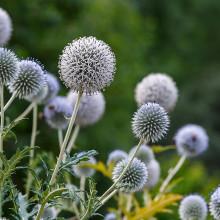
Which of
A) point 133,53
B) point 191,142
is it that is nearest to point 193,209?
point 191,142

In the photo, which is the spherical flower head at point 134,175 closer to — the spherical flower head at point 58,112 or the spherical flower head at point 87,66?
the spherical flower head at point 87,66

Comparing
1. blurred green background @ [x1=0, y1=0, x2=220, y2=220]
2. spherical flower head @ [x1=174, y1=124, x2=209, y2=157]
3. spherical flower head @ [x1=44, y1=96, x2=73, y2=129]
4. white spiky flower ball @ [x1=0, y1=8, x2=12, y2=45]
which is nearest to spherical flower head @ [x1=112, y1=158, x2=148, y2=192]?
spherical flower head @ [x1=44, y1=96, x2=73, y2=129]

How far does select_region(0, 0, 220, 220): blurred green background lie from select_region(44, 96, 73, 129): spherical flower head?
3.02 metres

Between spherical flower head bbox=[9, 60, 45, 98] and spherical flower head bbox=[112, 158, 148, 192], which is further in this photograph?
spherical flower head bbox=[9, 60, 45, 98]

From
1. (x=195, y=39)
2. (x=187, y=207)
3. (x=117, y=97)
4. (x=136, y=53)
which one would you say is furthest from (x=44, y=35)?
(x=195, y=39)

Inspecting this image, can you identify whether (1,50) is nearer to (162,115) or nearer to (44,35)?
(162,115)

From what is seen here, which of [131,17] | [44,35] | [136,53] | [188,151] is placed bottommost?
[188,151]

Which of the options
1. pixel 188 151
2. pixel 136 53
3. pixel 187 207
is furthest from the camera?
pixel 136 53

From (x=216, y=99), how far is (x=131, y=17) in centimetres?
645

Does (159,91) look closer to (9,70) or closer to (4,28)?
(4,28)

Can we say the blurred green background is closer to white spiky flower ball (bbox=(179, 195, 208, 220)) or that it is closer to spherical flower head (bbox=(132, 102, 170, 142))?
white spiky flower ball (bbox=(179, 195, 208, 220))

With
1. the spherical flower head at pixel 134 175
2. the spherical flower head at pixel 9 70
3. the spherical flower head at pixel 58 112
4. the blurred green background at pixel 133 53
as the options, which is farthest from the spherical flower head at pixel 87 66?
the blurred green background at pixel 133 53

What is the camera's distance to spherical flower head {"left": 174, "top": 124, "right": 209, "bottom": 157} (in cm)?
378

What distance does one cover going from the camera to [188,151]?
377cm
